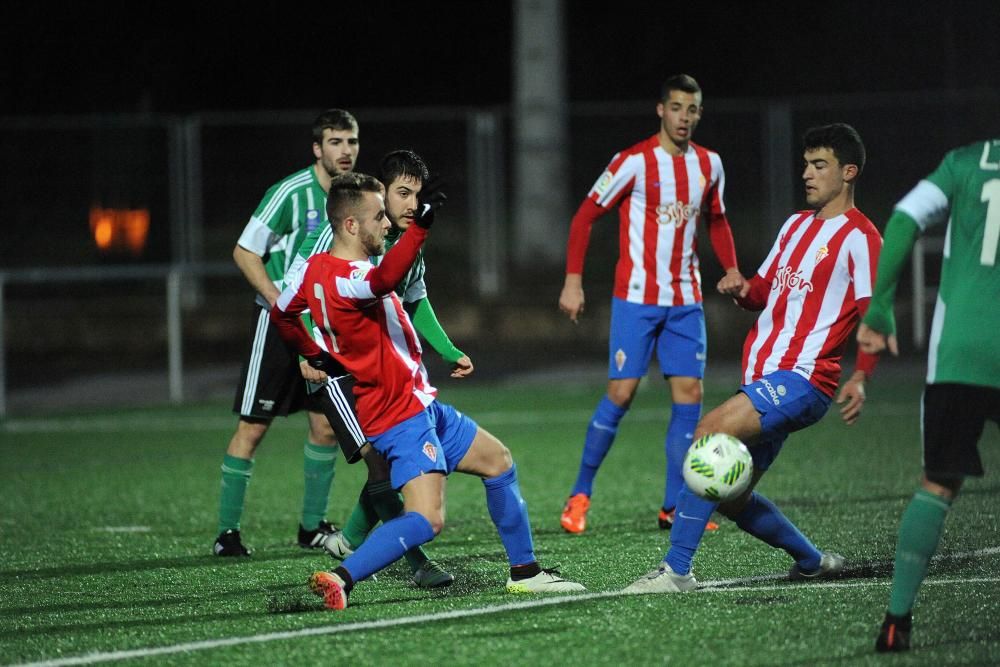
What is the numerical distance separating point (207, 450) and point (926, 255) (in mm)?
7608

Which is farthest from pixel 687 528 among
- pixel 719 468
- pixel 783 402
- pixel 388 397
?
pixel 388 397

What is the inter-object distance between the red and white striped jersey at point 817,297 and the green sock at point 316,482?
224 cm

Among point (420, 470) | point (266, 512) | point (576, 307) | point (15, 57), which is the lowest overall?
point (266, 512)

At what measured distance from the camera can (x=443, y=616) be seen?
5434 mm

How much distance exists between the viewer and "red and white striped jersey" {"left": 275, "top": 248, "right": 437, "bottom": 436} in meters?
5.51

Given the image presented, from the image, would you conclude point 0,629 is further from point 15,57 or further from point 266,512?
point 15,57

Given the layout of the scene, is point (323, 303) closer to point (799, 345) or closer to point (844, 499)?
point (799, 345)

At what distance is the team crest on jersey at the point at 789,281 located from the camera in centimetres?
585

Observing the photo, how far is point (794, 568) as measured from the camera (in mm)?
5984

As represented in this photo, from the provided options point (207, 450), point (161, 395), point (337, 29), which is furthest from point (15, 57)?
point (207, 450)

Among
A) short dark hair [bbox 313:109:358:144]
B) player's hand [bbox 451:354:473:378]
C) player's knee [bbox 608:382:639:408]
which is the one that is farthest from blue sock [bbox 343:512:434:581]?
player's knee [bbox 608:382:639:408]

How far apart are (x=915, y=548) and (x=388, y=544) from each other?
70.8 inches

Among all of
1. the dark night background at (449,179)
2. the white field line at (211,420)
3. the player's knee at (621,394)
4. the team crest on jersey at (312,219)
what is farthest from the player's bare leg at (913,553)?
the dark night background at (449,179)

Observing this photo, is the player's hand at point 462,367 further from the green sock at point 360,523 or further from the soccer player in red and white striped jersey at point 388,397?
the green sock at point 360,523
